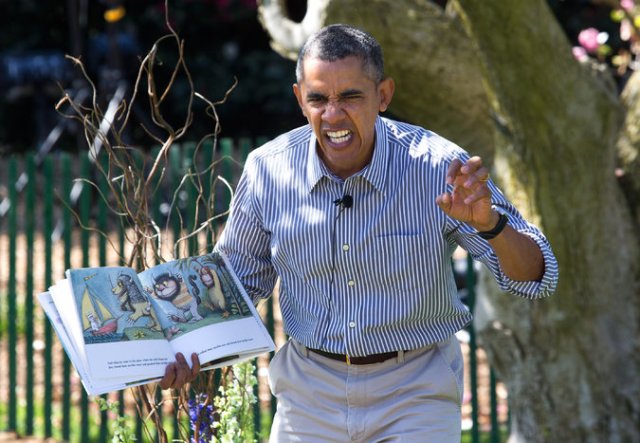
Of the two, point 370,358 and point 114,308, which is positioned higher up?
point 114,308

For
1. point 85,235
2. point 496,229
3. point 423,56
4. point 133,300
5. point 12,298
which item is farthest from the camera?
point 12,298

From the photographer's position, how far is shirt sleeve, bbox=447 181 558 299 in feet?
10.00

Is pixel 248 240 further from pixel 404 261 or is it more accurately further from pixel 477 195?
pixel 477 195

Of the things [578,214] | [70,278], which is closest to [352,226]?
[70,278]

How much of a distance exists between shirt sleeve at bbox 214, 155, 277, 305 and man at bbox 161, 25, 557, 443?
0.39 feet

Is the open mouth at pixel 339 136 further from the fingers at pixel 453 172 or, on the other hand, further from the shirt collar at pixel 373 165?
the fingers at pixel 453 172

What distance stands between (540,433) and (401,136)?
2.29 meters

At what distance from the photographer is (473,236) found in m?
3.13

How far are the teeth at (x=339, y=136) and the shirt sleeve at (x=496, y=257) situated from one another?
0.36 meters

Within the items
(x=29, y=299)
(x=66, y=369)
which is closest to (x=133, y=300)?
(x=66, y=369)

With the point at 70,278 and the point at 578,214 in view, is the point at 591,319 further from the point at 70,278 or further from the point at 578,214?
the point at 70,278

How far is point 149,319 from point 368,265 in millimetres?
633

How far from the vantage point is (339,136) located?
3.11 m

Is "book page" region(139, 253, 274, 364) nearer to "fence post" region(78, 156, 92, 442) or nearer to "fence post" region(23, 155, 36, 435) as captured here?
"fence post" region(78, 156, 92, 442)
